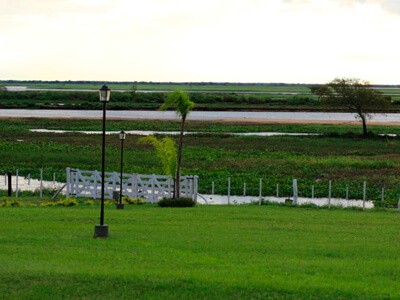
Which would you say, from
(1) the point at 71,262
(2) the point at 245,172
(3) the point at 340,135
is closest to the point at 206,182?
(2) the point at 245,172

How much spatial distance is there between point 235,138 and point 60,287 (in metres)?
74.1

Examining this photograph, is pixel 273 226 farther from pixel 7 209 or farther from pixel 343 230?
pixel 7 209

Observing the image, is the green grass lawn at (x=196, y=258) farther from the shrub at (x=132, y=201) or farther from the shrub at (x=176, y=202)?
the shrub at (x=132, y=201)

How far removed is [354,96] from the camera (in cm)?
9875

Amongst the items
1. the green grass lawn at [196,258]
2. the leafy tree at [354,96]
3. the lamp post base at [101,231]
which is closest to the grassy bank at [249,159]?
the leafy tree at [354,96]

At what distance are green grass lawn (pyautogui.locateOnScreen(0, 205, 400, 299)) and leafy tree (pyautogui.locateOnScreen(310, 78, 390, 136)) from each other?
224 ft

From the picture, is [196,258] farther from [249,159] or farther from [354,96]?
[354,96]

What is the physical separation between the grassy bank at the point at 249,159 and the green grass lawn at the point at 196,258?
60.6 ft

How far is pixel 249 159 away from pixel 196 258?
47.9 meters

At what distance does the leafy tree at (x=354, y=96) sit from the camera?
322ft

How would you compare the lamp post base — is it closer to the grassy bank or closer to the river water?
the grassy bank

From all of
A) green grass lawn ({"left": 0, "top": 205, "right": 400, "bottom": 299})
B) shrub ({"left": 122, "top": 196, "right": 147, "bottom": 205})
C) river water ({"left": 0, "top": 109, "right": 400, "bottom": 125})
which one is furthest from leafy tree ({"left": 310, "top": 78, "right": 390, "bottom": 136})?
green grass lawn ({"left": 0, "top": 205, "right": 400, "bottom": 299})

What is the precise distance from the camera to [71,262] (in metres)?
18.9

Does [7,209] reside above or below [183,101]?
below
